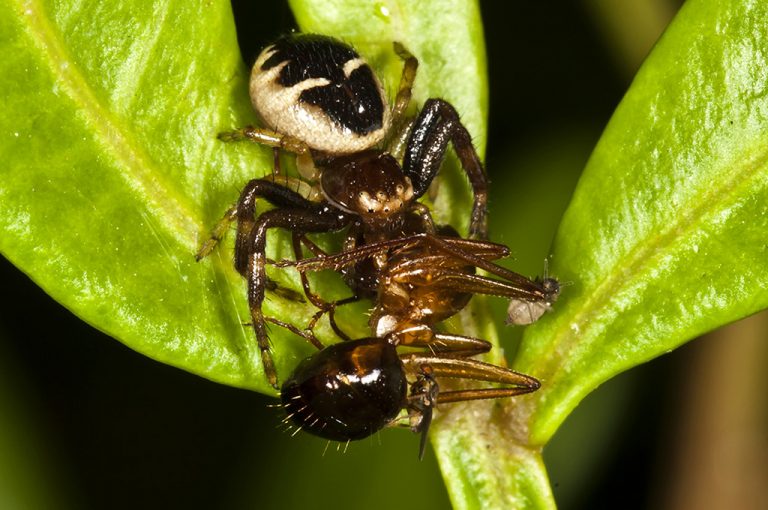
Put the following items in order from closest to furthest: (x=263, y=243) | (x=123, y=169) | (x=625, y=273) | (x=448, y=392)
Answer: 1. (x=123, y=169)
2. (x=625, y=273)
3. (x=448, y=392)
4. (x=263, y=243)

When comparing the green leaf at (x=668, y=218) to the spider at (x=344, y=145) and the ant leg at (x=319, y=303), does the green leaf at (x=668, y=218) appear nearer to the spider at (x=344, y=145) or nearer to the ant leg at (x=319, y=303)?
the ant leg at (x=319, y=303)

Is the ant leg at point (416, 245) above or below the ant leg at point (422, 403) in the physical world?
above

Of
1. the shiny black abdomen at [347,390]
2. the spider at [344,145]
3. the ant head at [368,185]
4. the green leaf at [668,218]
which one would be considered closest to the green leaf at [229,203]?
the green leaf at [668,218]

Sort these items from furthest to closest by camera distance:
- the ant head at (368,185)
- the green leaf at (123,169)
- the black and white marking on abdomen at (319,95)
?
1. the ant head at (368,185)
2. the black and white marking on abdomen at (319,95)
3. the green leaf at (123,169)

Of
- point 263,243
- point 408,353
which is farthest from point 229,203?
point 408,353

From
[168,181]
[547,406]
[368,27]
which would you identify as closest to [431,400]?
[547,406]

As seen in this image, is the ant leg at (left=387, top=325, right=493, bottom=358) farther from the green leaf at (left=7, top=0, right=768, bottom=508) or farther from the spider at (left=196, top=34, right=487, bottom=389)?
the spider at (left=196, top=34, right=487, bottom=389)

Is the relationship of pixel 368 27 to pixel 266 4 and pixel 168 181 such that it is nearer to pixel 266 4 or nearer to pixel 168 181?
pixel 168 181

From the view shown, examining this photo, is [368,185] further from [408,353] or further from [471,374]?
[471,374]
